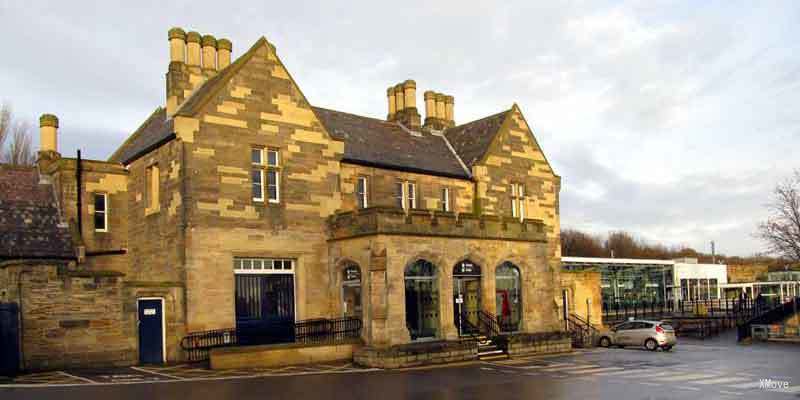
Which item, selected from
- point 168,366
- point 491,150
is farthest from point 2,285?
point 491,150

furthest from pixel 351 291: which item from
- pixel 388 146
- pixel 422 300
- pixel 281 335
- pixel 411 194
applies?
pixel 388 146

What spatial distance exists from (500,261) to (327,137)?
8401 millimetres

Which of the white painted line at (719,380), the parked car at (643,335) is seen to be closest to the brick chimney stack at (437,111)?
the parked car at (643,335)

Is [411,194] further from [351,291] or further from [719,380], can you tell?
[719,380]

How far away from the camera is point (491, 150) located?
35062mm

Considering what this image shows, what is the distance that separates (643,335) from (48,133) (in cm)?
2677

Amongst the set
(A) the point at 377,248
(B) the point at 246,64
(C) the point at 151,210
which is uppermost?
(B) the point at 246,64

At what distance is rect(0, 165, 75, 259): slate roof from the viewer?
24.8 m

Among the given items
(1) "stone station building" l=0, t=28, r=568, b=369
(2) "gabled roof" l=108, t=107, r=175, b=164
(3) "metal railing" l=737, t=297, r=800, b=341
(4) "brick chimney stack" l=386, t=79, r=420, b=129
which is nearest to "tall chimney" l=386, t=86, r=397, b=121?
(4) "brick chimney stack" l=386, t=79, r=420, b=129

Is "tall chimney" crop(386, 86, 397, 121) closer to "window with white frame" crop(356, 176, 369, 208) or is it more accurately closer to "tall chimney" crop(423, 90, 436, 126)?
"tall chimney" crop(423, 90, 436, 126)

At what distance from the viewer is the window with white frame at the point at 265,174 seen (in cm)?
2659

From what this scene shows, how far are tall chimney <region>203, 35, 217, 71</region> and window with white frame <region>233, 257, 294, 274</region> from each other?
28.0ft

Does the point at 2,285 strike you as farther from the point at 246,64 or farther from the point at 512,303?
the point at 512,303

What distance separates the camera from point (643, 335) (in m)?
33.1
